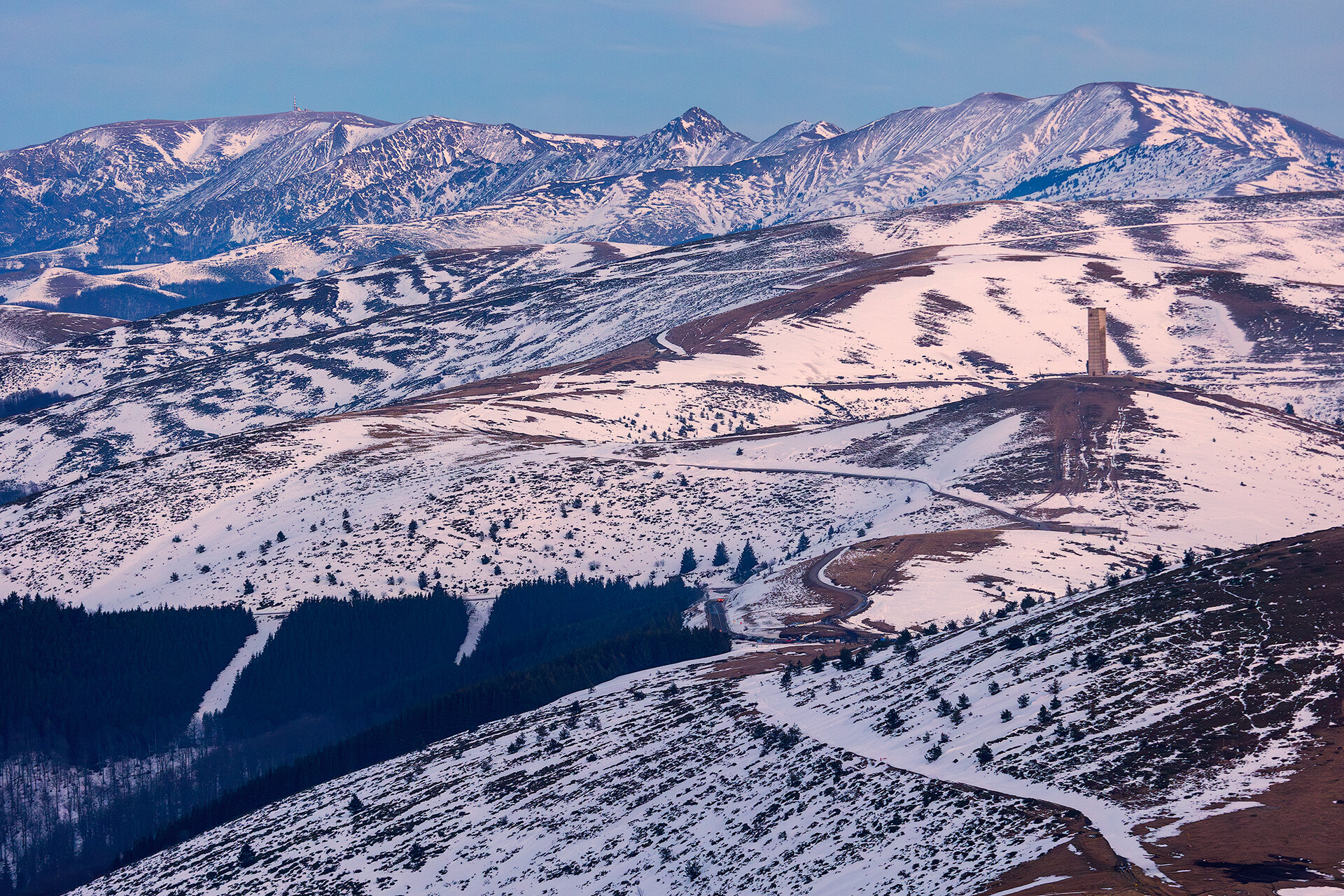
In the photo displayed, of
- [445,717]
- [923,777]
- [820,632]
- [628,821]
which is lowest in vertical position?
[445,717]

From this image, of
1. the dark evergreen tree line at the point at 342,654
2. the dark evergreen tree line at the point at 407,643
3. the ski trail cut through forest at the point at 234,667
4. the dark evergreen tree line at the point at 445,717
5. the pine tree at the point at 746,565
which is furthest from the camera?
the pine tree at the point at 746,565

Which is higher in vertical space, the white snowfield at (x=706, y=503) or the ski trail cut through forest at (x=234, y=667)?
the white snowfield at (x=706, y=503)

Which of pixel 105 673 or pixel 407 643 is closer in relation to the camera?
pixel 105 673

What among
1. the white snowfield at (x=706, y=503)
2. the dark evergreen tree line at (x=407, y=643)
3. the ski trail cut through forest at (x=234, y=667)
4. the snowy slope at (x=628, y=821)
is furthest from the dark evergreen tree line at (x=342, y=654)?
the snowy slope at (x=628, y=821)

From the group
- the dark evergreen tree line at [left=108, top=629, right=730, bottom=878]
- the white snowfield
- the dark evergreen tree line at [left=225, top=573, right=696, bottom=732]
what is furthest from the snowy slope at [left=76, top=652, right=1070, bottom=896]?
the white snowfield

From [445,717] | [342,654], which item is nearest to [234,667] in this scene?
[342,654]

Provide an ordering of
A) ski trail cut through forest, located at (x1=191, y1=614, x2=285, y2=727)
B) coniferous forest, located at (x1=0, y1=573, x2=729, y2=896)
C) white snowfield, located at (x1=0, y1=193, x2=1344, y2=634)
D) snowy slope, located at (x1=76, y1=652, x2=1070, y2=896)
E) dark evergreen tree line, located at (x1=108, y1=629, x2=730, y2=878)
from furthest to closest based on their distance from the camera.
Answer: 1. ski trail cut through forest, located at (x1=191, y1=614, x2=285, y2=727)
2. white snowfield, located at (x1=0, y1=193, x2=1344, y2=634)
3. coniferous forest, located at (x1=0, y1=573, x2=729, y2=896)
4. dark evergreen tree line, located at (x1=108, y1=629, x2=730, y2=878)
5. snowy slope, located at (x1=76, y1=652, x2=1070, y2=896)

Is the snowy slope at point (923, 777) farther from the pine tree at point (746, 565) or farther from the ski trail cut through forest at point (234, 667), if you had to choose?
the pine tree at point (746, 565)

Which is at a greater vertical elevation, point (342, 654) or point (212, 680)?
point (342, 654)

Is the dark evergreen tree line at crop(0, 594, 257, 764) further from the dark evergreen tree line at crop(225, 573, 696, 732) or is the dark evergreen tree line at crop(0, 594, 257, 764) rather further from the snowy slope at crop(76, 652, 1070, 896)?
the snowy slope at crop(76, 652, 1070, 896)

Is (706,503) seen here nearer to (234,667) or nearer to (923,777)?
(234,667)
